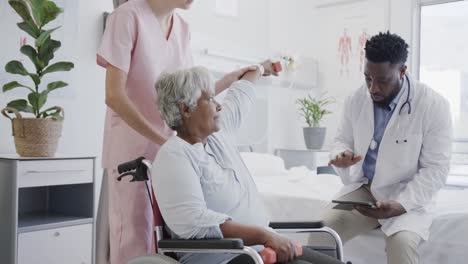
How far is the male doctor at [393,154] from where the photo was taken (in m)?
2.02

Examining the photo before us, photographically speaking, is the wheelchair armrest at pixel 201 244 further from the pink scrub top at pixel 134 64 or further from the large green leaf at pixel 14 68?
the large green leaf at pixel 14 68

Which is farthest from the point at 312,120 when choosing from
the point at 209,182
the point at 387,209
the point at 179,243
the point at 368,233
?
the point at 179,243

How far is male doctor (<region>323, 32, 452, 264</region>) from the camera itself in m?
2.02

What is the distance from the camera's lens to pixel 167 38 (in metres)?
1.81

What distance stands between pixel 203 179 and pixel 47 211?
1717 millimetres

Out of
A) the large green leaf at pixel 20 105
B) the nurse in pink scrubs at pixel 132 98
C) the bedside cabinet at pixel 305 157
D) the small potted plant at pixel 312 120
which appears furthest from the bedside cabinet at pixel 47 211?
the small potted plant at pixel 312 120

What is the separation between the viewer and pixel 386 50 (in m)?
2.02

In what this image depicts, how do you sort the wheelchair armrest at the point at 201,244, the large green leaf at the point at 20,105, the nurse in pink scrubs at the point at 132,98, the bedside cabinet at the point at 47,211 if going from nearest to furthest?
the wheelchair armrest at the point at 201,244
the nurse in pink scrubs at the point at 132,98
the bedside cabinet at the point at 47,211
the large green leaf at the point at 20,105

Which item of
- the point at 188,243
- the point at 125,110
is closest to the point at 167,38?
the point at 125,110

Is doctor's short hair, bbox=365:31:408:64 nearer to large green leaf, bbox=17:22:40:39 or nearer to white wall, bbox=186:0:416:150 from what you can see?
large green leaf, bbox=17:22:40:39

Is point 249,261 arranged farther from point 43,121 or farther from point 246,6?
point 246,6

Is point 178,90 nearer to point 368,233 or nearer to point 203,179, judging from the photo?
point 203,179

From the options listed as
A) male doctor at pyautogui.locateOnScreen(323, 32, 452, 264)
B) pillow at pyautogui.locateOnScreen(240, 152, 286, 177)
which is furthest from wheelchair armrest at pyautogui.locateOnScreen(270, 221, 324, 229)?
pillow at pyautogui.locateOnScreen(240, 152, 286, 177)

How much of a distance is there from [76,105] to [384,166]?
1.90m
